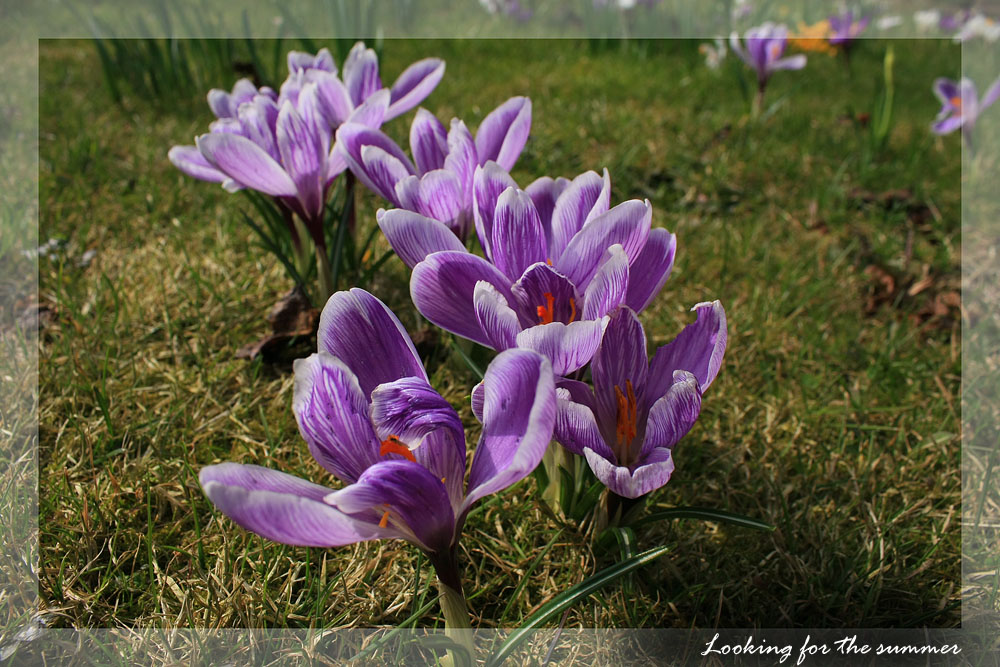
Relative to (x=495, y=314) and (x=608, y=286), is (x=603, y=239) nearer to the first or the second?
(x=608, y=286)

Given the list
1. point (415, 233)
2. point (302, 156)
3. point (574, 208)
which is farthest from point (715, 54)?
point (415, 233)

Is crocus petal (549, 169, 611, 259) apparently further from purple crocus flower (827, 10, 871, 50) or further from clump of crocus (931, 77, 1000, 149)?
purple crocus flower (827, 10, 871, 50)

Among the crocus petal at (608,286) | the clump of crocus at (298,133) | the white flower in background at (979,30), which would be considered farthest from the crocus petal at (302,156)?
the white flower in background at (979,30)

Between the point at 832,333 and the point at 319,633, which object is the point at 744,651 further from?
the point at 832,333

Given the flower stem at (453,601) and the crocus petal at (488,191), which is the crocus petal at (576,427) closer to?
the flower stem at (453,601)

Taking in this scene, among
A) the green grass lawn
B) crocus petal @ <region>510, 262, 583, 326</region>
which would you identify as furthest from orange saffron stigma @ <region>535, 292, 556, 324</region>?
the green grass lawn
